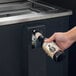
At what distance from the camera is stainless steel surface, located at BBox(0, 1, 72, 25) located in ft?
5.35

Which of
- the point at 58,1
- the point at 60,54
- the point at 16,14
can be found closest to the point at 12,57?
Result: the point at 16,14

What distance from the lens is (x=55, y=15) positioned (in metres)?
1.75

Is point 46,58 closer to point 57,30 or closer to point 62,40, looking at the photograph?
point 57,30

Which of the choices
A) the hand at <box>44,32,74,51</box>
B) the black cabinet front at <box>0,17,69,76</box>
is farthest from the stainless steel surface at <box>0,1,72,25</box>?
the hand at <box>44,32,74,51</box>

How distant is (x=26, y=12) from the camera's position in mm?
1831

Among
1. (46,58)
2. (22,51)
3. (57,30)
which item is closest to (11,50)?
(22,51)

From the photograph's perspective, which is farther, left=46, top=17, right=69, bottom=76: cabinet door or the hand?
left=46, top=17, right=69, bottom=76: cabinet door

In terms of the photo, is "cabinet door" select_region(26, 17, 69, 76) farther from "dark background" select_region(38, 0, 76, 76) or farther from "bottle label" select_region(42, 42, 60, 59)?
"bottle label" select_region(42, 42, 60, 59)

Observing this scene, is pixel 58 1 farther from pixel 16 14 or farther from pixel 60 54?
A: pixel 60 54

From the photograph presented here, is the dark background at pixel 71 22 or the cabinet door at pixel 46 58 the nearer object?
the cabinet door at pixel 46 58

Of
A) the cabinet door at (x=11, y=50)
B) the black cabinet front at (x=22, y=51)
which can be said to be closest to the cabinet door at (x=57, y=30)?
the black cabinet front at (x=22, y=51)

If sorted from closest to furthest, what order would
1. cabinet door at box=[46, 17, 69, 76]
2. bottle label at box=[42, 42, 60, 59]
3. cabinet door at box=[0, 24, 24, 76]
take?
bottle label at box=[42, 42, 60, 59]
cabinet door at box=[0, 24, 24, 76]
cabinet door at box=[46, 17, 69, 76]

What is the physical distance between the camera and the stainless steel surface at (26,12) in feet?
5.35

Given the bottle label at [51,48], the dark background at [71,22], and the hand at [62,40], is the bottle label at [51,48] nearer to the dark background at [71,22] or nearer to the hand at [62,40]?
the hand at [62,40]
